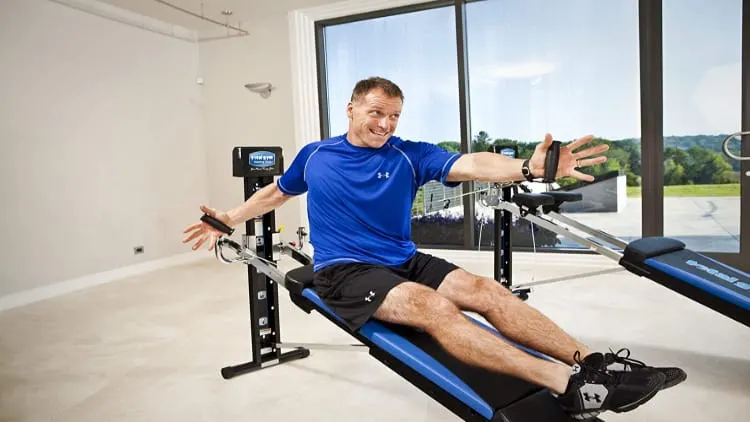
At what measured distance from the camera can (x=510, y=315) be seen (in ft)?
5.94

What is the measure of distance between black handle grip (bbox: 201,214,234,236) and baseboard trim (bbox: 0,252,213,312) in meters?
2.50

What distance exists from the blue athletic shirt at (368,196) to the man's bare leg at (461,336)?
0.29 meters

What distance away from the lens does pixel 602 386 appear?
1.43 m

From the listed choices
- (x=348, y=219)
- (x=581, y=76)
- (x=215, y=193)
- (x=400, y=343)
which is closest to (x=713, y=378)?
(x=400, y=343)

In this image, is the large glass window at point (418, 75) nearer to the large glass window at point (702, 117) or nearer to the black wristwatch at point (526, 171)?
the large glass window at point (702, 117)

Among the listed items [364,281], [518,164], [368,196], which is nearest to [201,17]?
[368,196]

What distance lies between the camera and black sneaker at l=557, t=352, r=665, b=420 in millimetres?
1425

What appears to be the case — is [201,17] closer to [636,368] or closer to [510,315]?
[510,315]

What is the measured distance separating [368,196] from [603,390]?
3.30ft

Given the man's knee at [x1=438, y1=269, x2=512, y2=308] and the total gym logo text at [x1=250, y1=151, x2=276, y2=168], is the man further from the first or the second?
the total gym logo text at [x1=250, y1=151, x2=276, y2=168]

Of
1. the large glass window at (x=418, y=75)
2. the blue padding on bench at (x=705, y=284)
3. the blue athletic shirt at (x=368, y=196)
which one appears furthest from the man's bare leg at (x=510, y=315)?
the large glass window at (x=418, y=75)

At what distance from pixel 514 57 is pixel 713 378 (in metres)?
3.18

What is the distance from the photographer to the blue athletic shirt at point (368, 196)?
205 cm

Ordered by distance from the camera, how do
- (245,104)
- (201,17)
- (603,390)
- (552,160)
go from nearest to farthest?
(603,390)
(552,160)
(201,17)
(245,104)
